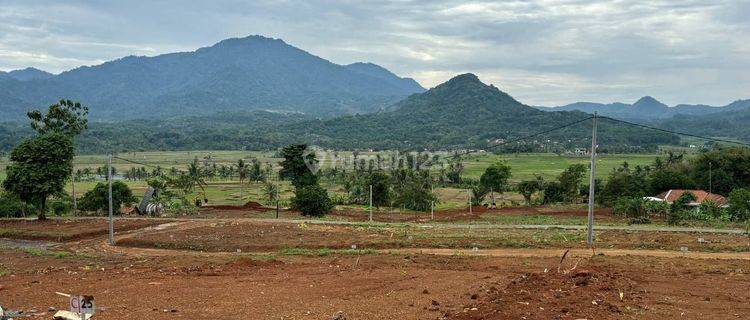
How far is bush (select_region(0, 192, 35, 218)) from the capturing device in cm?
4619

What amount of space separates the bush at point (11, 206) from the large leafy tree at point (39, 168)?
10.8m

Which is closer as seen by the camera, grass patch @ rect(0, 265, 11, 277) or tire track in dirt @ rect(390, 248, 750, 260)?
grass patch @ rect(0, 265, 11, 277)

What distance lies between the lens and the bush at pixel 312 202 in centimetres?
4281

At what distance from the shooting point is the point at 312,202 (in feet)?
140

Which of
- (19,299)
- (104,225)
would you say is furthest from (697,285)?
(104,225)

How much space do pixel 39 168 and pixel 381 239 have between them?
2523cm

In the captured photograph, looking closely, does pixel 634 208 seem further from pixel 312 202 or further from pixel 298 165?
pixel 298 165

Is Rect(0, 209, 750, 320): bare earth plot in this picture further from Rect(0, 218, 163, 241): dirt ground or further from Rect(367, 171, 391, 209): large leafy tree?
Rect(367, 171, 391, 209): large leafy tree

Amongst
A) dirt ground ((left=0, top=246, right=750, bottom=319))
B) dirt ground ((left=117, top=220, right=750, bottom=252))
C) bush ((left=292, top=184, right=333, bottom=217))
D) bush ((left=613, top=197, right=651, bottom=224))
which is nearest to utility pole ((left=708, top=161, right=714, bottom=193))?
bush ((left=613, top=197, right=651, bottom=224))

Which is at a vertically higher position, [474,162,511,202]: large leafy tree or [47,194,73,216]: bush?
[474,162,511,202]: large leafy tree

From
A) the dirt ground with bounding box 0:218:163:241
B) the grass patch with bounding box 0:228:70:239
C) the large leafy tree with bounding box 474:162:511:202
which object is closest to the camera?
the grass patch with bounding box 0:228:70:239

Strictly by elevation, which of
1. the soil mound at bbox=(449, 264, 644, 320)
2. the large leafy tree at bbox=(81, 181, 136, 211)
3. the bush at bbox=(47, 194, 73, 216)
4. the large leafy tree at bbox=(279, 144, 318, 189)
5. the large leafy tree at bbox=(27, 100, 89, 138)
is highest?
the large leafy tree at bbox=(27, 100, 89, 138)

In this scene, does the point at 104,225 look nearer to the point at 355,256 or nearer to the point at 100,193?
the point at 100,193

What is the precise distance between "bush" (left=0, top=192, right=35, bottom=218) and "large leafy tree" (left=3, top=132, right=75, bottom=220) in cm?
1084
